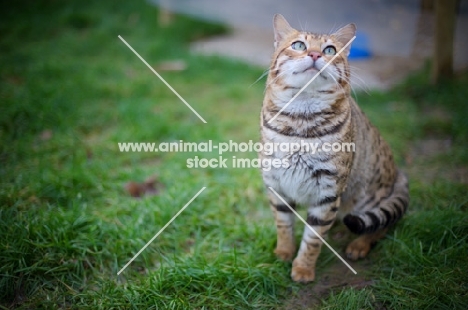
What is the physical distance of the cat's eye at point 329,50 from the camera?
86.0 inches

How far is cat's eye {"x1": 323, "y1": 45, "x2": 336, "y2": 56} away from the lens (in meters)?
2.19

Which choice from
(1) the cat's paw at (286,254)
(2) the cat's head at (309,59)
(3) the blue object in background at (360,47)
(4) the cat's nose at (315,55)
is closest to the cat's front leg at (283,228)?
(1) the cat's paw at (286,254)

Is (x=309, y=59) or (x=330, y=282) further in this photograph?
(x=330, y=282)

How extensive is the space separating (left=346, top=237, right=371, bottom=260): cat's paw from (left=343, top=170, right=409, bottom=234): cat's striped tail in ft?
0.51

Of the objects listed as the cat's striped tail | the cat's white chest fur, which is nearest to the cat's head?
the cat's white chest fur

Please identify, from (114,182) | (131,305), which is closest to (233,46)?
(114,182)

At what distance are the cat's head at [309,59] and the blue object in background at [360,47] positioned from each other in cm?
313

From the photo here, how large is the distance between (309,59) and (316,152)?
1.64 ft

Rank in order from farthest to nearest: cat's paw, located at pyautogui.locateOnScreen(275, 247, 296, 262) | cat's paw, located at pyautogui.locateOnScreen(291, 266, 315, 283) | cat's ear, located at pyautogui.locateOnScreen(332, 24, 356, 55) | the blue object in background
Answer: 1. the blue object in background
2. cat's paw, located at pyautogui.locateOnScreen(275, 247, 296, 262)
3. cat's paw, located at pyautogui.locateOnScreen(291, 266, 315, 283)
4. cat's ear, located at pyautogui.locateOnScreen(332, 24, 356, 55)

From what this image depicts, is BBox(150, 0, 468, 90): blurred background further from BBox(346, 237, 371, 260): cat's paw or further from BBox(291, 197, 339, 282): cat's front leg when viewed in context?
BBox(291, 197, 339, 282): cat's front leg

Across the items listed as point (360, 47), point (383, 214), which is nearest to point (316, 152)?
point (383, 214)

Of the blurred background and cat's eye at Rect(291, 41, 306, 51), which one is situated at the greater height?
cat's eye at Rect(291, 41, 306, 51)

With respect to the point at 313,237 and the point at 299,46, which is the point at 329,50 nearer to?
the point at 299,46

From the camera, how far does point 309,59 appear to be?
6.75 ft
